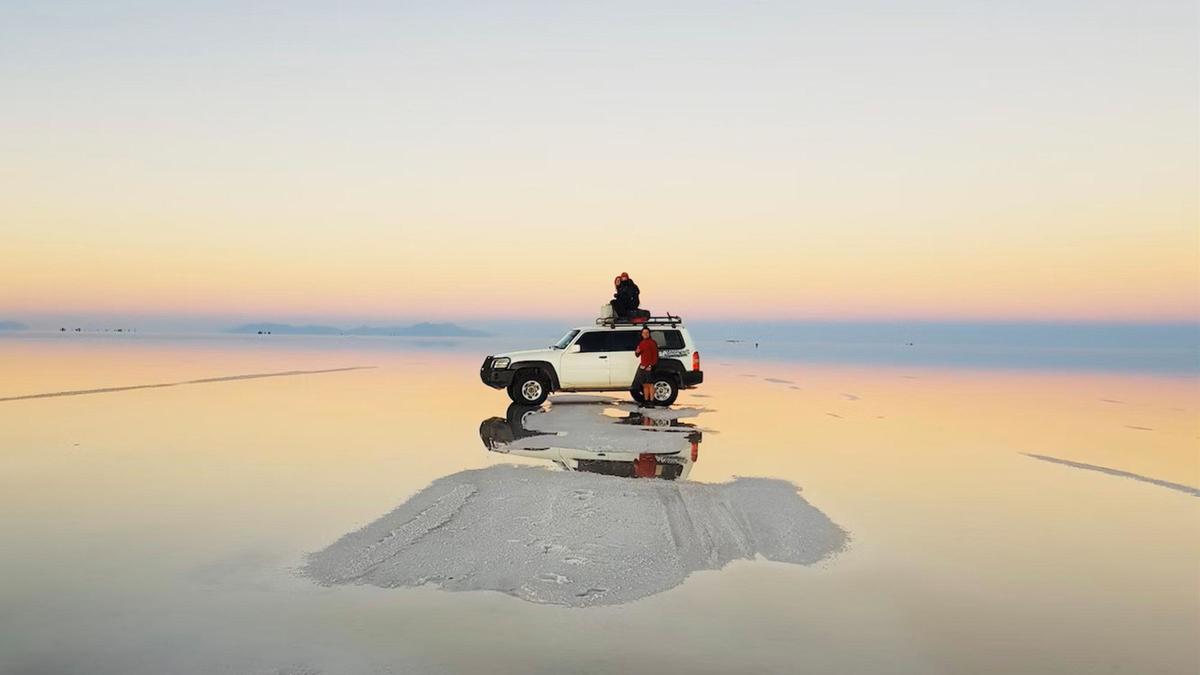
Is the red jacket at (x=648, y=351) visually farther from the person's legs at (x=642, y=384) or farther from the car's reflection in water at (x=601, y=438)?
the car's reflection in water at (x=601, y=438)

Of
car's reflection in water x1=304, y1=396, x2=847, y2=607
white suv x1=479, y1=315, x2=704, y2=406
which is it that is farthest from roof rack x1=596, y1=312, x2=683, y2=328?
car's reflection in water x1=304, y1=396, x2=847, y2=607

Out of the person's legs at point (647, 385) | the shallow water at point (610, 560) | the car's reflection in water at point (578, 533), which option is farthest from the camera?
the person's legs at point (647, 385)

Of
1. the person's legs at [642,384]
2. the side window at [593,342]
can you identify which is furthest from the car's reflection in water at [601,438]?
the side window at [593,342]

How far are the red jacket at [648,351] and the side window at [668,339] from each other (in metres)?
0.94

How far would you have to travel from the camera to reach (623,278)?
20.9 metres

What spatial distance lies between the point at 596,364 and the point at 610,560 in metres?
13.4

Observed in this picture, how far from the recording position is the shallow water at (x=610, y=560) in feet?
17.3

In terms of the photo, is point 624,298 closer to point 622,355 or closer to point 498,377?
point 622,355

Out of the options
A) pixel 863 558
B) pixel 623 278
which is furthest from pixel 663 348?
pixel 863 558

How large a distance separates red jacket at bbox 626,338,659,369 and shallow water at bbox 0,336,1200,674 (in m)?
2.96

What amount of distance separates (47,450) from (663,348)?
13.6m

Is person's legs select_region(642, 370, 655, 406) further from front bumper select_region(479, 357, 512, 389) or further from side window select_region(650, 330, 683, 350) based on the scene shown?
front bumper select_region(479, 357, 512, 389)

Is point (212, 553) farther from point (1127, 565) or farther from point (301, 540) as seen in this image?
point (1127, 565)

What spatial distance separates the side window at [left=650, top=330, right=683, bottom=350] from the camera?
20.8 metres
